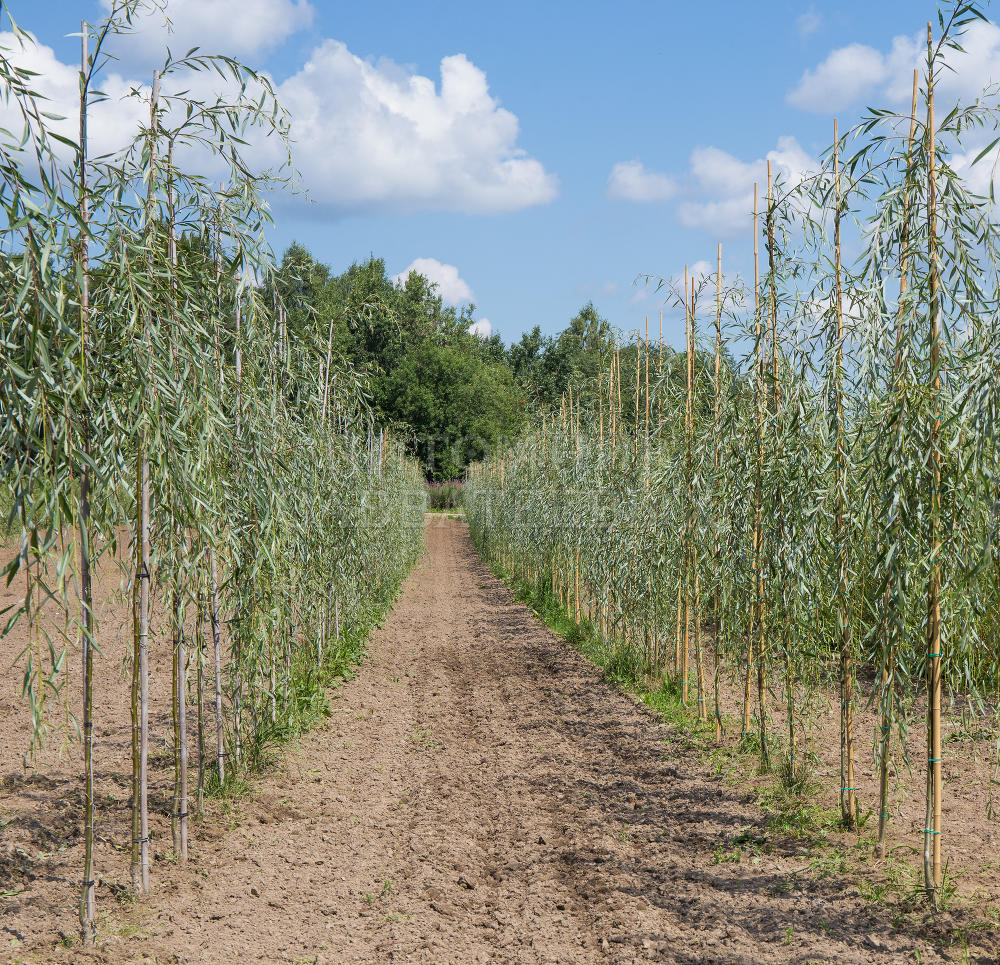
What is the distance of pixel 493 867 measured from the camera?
180 inches

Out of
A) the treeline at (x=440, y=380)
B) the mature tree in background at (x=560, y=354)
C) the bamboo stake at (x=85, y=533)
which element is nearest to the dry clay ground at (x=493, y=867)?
the bamboo stake at (x=85, y=533)

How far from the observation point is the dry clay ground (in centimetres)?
365

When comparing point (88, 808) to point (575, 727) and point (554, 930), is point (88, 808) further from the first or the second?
point (575, 727)

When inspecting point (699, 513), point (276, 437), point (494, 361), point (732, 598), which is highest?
point (494, 361)

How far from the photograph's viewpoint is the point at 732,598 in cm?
622

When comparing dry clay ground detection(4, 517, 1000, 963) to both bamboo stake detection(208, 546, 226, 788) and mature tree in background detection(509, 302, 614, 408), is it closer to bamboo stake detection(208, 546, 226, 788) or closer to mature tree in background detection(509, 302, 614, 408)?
bamboo stake detection(208, 546, 226, 788)

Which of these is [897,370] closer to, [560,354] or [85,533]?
[85,533]

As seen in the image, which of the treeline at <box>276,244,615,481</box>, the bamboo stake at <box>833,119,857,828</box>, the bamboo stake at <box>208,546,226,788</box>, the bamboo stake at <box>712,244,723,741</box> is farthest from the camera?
the treeline at <box>276,244,615,481</box>

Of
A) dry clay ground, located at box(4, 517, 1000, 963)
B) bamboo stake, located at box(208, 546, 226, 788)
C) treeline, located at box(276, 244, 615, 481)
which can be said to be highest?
treeline, located at box(276, 244, 615, 481)

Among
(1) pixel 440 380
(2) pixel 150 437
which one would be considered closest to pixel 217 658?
(2) pixel 150 437

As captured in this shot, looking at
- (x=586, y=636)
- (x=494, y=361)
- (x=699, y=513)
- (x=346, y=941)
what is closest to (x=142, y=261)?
(x=346, y=941)

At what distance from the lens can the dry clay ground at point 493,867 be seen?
3652mm

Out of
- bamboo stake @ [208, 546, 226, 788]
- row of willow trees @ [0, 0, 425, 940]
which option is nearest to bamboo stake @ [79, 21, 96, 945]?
row of willow trees @ [0, 0, 425, 940]

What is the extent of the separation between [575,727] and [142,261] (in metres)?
5.22
